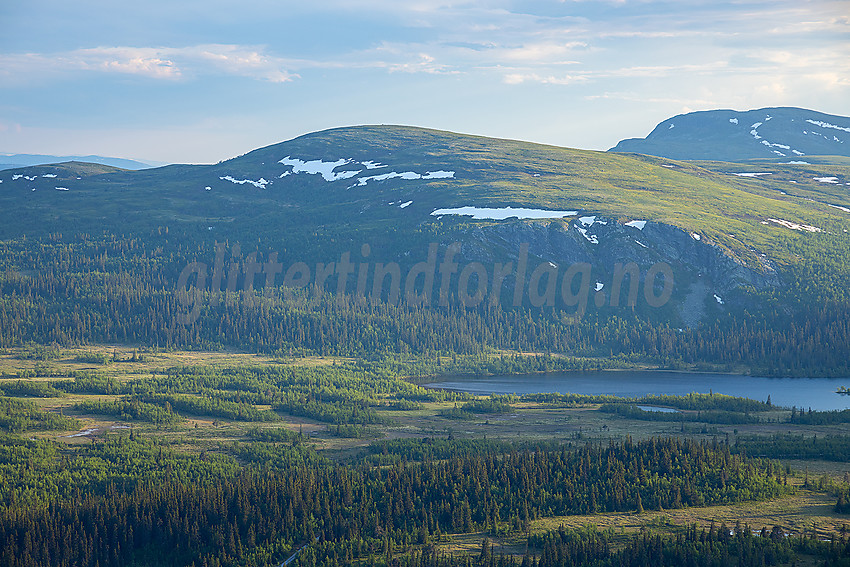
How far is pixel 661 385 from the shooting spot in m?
169

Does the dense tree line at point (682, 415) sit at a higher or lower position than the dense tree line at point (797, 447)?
lower

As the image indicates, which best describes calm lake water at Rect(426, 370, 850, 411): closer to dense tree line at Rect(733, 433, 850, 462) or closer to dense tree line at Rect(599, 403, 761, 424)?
dense tree line at Rect(599, 403, 761, 424)

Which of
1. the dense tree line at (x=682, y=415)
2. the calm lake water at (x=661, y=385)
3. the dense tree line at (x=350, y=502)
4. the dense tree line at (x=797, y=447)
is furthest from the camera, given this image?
the calm lake water at (x=661, y=385)

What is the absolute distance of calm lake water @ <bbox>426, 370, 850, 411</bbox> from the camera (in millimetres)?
157500

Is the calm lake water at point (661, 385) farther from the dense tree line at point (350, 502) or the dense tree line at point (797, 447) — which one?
the dense tree line at point (350, 502)

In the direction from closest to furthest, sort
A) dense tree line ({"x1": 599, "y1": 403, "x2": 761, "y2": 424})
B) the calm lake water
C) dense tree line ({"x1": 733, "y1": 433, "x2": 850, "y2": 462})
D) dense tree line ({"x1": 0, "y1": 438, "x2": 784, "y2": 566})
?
dense tree line ({"x1": 0, "y1": 438, "x2": 784, "y2": 566}), dense tree line ({"x1": 733, "y1": 433, "x2": 850, "y2": 462}), dense tree line ({"x1": 599, "y1": 403, "x2": 761, "y2": 424}), the calm lake water

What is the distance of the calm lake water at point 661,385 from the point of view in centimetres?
15750

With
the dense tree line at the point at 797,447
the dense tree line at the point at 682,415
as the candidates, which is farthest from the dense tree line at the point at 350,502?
the dense tree line at the point at 682,415

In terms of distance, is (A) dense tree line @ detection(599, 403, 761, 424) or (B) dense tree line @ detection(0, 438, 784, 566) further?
(A) dense tree line @ detection(599, 403, 761, 424)

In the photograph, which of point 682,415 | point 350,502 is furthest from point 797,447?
point 350,502

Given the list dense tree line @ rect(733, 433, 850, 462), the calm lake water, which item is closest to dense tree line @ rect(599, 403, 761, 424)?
dense tree line @ rect(733, 433, 850, 462)

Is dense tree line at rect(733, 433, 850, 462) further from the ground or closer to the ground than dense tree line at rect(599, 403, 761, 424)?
further from the ground

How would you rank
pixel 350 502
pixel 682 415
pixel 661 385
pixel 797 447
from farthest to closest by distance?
pixel 661 385 < pixel 682 415 < pixel 797 447 < pixel 350 502

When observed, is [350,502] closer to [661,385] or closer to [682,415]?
[682,415]
